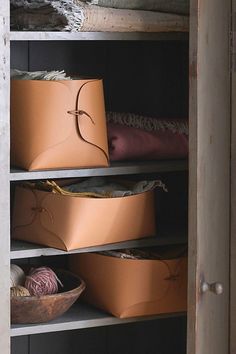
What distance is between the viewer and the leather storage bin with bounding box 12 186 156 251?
239 centimetres

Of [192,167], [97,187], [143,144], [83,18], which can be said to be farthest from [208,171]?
[83,18]

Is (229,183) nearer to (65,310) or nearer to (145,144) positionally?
(145,144)

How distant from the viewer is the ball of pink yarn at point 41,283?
2.42 meters

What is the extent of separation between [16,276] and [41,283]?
0.07 meters

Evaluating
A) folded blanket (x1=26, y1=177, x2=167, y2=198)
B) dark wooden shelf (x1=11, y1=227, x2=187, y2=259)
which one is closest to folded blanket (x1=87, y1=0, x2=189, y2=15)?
folded blanket (x1=26, y1=177, x2=167, y2=198)

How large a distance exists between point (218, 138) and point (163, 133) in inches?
10.2

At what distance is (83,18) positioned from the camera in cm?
232

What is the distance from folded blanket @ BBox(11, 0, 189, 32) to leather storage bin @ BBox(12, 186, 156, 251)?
0.41 meters

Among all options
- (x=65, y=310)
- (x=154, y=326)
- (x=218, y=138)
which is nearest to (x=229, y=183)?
(x=218, y=138)

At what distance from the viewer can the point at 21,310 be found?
236 cm

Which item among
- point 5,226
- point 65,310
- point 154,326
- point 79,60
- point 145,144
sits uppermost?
point 79,60

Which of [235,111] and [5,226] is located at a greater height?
[235,111]

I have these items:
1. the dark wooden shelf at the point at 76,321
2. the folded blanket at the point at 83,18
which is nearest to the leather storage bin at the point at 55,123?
the folded blanket at the point at 83,18

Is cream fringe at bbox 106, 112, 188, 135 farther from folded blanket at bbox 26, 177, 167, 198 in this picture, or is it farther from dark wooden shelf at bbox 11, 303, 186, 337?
dark wooden shelf at bbox 11, 303, 186, 337
